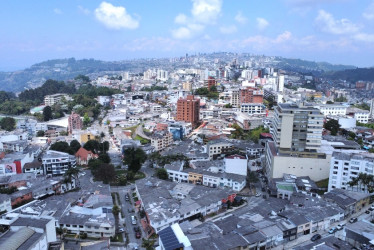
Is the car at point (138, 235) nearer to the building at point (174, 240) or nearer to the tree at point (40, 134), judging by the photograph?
the building at point (174, 240)

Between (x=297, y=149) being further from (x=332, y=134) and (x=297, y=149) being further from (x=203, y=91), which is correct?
(x=203, y=91)

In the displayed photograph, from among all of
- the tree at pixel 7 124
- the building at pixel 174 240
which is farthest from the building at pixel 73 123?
the building at pixel 174 240

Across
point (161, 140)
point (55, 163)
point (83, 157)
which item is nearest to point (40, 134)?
point (83, 157)

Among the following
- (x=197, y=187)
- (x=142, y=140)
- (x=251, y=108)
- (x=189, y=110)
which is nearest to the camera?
(x=197, y=187)

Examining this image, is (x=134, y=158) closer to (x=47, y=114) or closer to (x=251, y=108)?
(x=251, y=108)

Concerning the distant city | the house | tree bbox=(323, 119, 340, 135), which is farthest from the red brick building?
the house
